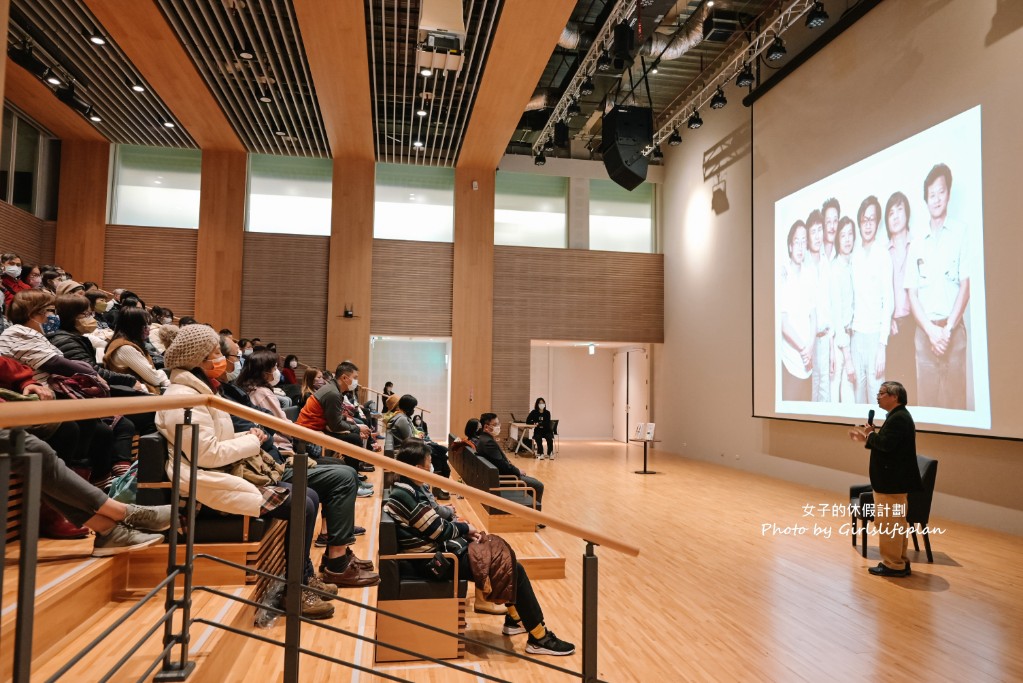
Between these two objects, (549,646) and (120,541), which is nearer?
(120,541)

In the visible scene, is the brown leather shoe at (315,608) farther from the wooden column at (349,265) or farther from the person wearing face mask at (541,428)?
the wooden column at (349,265)

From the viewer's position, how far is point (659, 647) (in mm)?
3428

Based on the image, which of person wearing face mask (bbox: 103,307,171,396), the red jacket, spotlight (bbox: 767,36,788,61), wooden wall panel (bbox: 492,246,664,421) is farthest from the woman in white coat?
wooden wall panel (bbox: 492,246,664,421)

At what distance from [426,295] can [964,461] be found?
9.15m

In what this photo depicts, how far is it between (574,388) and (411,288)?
5106 mm

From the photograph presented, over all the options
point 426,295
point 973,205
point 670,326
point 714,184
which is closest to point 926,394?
point 973,205

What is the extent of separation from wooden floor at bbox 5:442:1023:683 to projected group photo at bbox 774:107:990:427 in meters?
1.57

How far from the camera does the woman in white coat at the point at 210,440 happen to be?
8.45 ft

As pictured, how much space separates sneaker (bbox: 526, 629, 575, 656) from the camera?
129 inches

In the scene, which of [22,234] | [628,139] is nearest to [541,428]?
[628,139]

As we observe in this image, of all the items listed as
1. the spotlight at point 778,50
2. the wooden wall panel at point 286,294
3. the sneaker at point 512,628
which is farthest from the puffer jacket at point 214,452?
the wooden wall panel at point 286,294

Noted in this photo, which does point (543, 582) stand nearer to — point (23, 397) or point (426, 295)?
point (23, 397)

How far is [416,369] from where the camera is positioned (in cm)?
1394

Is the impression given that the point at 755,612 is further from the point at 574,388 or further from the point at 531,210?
the point at 574,388
